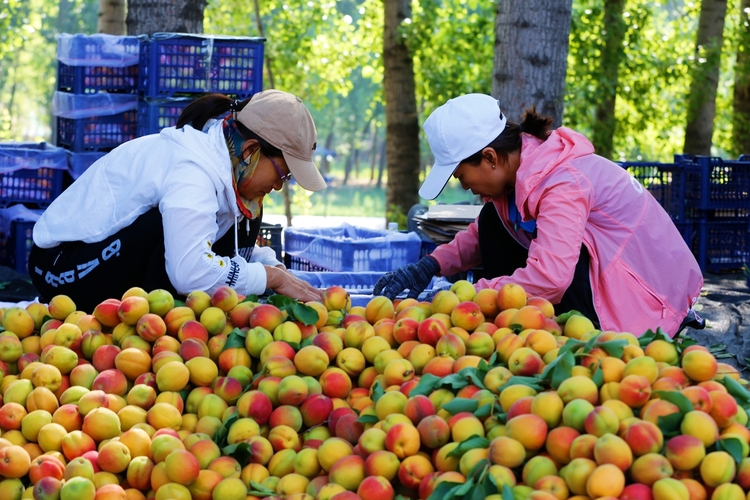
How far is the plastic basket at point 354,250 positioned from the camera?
4.32m

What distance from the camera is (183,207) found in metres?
2.92

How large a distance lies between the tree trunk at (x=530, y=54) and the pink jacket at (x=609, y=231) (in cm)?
234

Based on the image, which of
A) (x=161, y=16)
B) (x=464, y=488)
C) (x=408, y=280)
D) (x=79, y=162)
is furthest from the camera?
(x=161, y=16)

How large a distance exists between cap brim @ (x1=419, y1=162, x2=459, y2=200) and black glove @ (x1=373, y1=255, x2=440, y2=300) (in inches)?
22.2

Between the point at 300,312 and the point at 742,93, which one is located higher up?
the point at 742,93

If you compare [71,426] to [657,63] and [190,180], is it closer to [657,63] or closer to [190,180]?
[190,180]

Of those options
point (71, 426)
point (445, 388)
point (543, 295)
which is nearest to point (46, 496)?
point (71, 426)

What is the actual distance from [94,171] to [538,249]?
176 cm

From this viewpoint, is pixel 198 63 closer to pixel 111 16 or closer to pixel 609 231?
pixel 609 231

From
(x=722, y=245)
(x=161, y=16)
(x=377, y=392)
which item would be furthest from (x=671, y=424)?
(x=722, y=245)

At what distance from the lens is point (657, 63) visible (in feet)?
36.8

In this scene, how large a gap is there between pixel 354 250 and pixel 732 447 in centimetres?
277

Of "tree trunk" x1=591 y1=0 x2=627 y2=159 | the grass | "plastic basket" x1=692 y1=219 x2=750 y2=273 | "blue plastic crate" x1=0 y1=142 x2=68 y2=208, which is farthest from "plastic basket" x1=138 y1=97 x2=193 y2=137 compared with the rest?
the grass

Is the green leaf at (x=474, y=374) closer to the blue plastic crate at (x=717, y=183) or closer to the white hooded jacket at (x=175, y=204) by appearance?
the white hooded jacket at (x=175, y=204)
